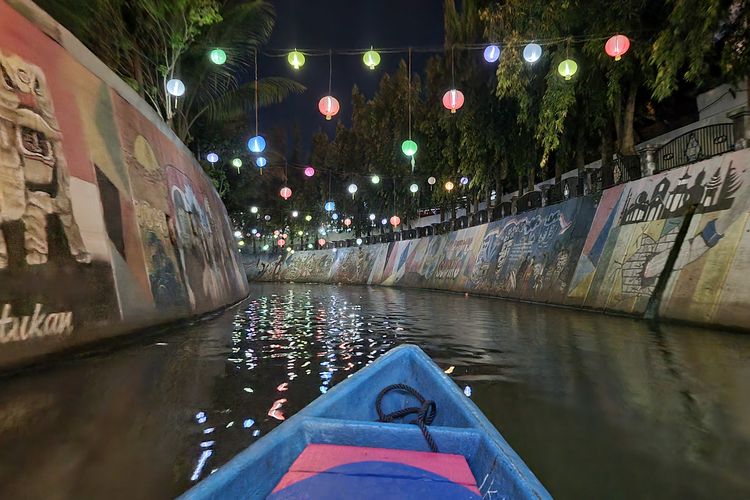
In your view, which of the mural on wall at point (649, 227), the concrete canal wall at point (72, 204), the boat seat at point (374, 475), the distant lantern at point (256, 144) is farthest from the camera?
the distant lantern at point (256, 144)

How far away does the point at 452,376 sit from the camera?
495cm

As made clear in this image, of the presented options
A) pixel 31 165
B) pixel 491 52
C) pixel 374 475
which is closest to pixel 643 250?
pixel 491 52

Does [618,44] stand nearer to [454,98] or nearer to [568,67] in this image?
[568,67]

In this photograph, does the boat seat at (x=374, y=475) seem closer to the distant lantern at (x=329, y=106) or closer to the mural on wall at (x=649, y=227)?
the mural on wall at (x=649, y=227)

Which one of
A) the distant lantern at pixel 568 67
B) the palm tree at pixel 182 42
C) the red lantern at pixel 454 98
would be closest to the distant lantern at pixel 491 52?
the red lantern at pixel 454 98

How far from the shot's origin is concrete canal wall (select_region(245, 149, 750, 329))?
314 inches

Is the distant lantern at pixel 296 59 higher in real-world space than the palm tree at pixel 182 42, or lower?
lower

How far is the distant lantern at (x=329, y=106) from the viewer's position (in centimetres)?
1086

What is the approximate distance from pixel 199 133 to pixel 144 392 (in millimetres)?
19825

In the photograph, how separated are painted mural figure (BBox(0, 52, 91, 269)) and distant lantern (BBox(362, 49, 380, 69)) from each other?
6.44 metres

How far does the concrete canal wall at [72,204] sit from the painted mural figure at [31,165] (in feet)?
0.05

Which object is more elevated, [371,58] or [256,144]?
[371,58]

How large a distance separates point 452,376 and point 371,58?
7937mm

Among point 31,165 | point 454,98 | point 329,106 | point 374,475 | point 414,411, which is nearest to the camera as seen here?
point 374,475
